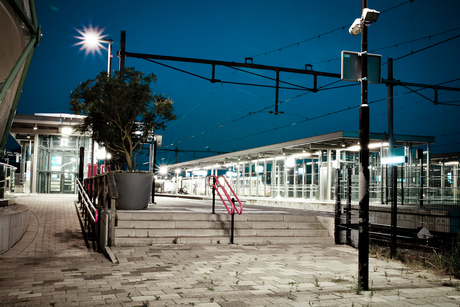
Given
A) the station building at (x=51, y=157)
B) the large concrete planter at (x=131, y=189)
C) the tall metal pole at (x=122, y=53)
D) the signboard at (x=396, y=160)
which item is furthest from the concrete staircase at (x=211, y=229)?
the station building at (x=51, y=157)

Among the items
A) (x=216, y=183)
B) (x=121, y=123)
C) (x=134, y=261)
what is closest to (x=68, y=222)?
(x=121, y=123)

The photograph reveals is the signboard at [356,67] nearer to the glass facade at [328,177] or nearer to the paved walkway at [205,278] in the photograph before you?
the paved walkway at [205,278]

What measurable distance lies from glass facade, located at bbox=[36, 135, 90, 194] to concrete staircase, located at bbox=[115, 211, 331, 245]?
1904cm

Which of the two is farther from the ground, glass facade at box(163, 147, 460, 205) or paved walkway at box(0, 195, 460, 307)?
glass facade at box(163, 147, 460, 205)

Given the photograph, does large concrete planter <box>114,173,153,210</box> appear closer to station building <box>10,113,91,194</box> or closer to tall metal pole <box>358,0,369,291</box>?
tall metal pole <box>358,0,369,291</box>

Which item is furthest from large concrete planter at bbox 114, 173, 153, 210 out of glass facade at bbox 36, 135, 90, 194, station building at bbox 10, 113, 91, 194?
glass facade at bbox 36, 135, 90, 194

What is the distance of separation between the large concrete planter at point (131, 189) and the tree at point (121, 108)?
2.68 feet

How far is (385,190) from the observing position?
17.7 meters

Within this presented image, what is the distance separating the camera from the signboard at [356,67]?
6051mm

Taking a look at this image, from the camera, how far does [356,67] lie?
6125 millimetres

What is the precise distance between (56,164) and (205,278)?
80.6 ft

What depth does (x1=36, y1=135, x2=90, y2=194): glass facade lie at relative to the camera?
89.7ft

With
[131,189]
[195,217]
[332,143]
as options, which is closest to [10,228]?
[131,189]

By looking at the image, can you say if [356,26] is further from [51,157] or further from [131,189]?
[51,157]
